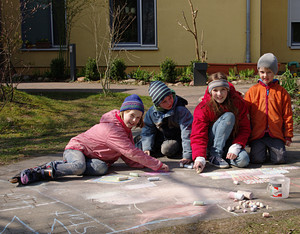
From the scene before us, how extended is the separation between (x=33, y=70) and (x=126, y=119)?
11.1 m

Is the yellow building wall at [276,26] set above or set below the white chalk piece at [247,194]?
above

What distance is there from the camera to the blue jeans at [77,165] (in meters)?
3.80

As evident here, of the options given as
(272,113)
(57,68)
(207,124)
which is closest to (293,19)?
(57,68)

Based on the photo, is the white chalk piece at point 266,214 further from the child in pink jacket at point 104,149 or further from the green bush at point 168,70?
the green bush at point 168,70

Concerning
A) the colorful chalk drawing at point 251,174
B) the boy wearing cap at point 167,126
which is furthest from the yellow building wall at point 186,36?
the colorful chalk drawing at point 251,174

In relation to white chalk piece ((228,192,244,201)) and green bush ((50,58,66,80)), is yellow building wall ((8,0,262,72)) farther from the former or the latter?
white chalk piece ((228,192,244,201))

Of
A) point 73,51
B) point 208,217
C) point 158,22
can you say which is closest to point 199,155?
point 208,217

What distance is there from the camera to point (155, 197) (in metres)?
3.31

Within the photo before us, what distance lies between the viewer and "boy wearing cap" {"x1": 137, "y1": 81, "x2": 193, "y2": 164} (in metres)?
4.40

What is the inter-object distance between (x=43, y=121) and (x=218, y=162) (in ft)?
11.2

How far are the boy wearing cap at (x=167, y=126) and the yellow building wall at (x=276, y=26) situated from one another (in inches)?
480

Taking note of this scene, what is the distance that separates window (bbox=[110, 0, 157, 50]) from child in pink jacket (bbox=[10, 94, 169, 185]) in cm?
1057

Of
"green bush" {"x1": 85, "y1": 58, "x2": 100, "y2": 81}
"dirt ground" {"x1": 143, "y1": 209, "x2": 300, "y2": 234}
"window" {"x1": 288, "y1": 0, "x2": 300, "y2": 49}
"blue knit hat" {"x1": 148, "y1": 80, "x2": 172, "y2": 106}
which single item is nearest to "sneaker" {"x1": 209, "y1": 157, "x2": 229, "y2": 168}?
"blue knit hat" {"x1": 148, "y1": 80, "x2": 172, "y2": 106}

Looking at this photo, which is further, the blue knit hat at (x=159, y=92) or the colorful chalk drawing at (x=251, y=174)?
the blue knit hat at (x=159, y=92)
